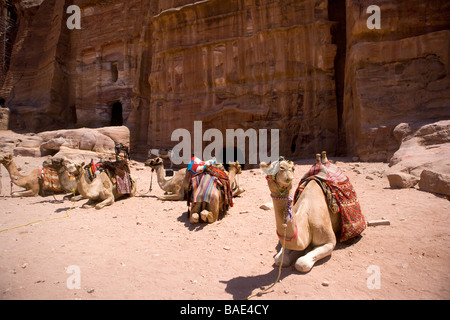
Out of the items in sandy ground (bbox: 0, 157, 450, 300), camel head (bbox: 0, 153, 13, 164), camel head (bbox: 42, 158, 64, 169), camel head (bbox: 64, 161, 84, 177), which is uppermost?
camel head (bbox: 0, 153, 13, 164)

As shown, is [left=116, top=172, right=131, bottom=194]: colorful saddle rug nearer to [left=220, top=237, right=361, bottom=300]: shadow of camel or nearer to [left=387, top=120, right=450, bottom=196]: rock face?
[left=220, top=237, right=361, bottom=300]: shadow of camel

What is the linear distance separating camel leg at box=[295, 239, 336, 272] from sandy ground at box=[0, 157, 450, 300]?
0.31ft

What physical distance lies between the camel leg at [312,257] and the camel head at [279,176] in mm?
848

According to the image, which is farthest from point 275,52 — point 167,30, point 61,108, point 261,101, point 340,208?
point 61,108

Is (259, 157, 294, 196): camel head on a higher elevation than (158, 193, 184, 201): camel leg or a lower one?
higher

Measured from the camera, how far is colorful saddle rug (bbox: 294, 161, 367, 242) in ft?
10.3

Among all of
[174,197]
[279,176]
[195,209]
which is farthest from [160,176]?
[279,176]

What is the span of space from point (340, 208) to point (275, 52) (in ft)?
40.4

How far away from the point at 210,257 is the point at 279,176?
1642 mm

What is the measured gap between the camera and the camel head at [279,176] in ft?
7.48

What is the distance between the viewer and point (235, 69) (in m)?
14.6

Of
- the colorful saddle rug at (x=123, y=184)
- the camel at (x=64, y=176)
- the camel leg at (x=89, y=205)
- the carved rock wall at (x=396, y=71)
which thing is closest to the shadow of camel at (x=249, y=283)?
the camel leg at (x=89, y=205)

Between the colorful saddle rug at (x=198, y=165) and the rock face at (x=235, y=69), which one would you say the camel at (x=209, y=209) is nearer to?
the colorful saddle rug at (x=198, y=165)

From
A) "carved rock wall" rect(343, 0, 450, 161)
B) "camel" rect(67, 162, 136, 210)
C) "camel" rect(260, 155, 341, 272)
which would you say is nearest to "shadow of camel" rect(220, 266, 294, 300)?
"camel" rect(260, 155, 341, 272)
